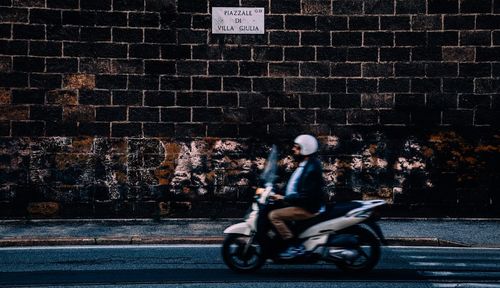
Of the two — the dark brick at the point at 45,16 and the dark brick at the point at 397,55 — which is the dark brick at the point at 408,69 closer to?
the dark brick at the point at 397,55

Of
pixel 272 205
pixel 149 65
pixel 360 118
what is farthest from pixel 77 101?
pixel 272 205

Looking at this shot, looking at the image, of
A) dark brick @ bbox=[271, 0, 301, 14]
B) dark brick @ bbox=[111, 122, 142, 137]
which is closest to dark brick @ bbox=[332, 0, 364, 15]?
dark brick @ bbox=[271, 0, 301, 14]

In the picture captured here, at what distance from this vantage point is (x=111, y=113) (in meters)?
12.9

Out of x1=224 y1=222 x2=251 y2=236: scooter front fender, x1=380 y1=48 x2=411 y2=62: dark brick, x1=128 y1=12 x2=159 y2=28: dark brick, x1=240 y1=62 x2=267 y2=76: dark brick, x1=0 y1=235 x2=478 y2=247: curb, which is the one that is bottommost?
x1=0 y1=235 x2=478 y2=247: curb

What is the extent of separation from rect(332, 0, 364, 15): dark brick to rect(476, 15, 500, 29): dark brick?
2.06 meters

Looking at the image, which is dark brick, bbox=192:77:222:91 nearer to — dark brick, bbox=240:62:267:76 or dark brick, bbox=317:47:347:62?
dark brick, bbox=240:62:267:76

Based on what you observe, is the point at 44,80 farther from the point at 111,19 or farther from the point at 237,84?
the point at 237,84

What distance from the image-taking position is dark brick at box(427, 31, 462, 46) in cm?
1297

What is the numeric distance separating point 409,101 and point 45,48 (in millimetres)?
6408

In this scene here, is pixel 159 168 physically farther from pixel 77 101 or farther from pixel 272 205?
pixel 272 205

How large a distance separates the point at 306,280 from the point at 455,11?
699 centimetres

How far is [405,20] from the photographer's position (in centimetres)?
1297

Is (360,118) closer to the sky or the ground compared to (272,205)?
closer to the sky

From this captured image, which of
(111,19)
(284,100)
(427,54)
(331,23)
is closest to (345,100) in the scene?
(284,100)
